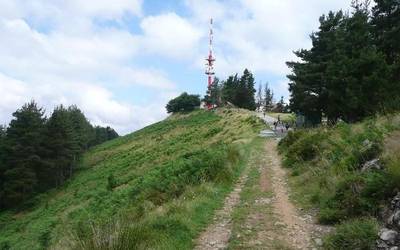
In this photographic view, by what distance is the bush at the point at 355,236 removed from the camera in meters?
7.53

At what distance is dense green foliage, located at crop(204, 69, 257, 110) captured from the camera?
109m

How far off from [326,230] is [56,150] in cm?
5727

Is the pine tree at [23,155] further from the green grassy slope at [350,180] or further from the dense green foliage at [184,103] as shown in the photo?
the dense green foliage at [184,103]

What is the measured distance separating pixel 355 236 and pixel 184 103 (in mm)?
115655

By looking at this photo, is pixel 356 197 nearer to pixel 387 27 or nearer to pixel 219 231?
pixel 219 231

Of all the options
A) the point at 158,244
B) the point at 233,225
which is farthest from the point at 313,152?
the point at 158,244

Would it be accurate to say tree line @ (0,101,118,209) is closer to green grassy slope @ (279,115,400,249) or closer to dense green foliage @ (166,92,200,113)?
green grassy slope @ (279,115,400,249)

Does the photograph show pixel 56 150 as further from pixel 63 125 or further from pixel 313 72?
pixel 313 72

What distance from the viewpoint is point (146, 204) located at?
14.6 m

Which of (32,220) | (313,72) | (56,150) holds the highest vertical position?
(313,72)

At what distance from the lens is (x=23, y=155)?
183 feet

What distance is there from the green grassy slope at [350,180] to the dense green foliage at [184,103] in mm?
103357

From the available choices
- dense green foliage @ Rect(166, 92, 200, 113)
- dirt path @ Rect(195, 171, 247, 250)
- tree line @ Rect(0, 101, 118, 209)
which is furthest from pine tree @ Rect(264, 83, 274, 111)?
dirt path @ Rect(195, 171, 247, 250)

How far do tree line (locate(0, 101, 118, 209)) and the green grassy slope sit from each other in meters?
43.2
